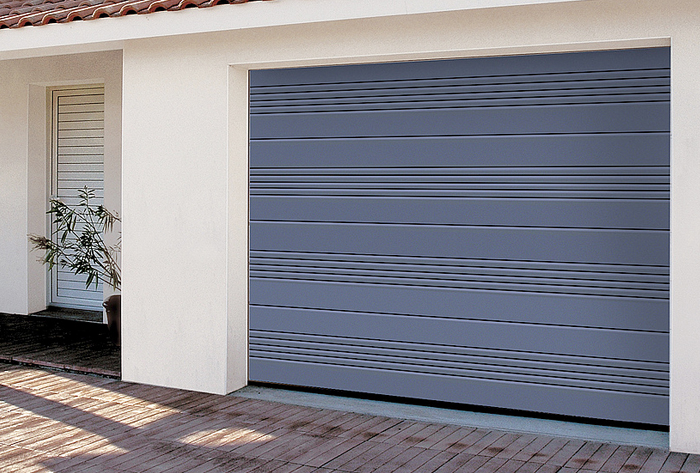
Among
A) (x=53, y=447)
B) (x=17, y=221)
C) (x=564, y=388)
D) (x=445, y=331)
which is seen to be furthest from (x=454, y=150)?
(x=17, y=221)

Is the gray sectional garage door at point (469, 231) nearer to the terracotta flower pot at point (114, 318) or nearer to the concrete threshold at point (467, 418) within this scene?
the concrete threshold at point (467, 418)

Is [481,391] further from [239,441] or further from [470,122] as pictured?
[470,122]

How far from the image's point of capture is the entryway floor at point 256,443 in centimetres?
527

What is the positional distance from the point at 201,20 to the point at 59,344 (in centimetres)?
411

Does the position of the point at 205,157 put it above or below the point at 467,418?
above

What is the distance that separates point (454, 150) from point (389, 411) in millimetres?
2054

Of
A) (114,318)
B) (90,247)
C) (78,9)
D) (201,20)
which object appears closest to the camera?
(201,20)

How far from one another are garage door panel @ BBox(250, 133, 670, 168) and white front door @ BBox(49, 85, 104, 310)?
423 centimetres

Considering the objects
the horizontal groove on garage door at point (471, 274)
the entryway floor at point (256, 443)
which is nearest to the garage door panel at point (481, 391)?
the entryway floor at point (256, 443)

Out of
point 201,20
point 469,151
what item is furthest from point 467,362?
point 201,20

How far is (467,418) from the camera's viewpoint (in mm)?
6352

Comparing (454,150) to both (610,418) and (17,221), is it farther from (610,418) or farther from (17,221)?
(17,221)

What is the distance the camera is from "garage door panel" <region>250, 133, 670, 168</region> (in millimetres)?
5926

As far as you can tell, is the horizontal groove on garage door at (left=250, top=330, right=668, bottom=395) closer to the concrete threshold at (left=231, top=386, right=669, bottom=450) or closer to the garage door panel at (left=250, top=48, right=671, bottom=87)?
the concrete threshold at (left=231, top=386, right=669, bottom=450)
